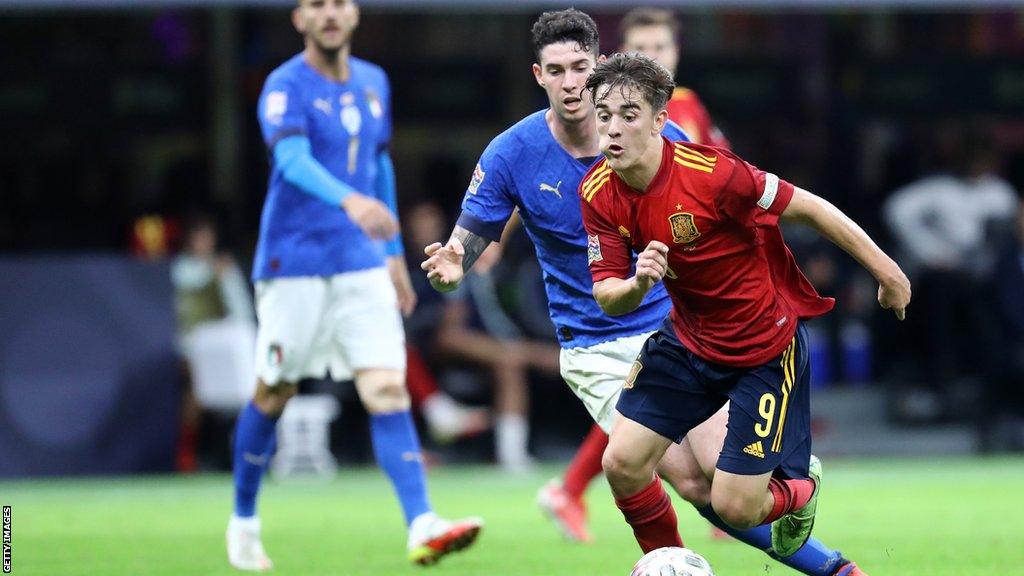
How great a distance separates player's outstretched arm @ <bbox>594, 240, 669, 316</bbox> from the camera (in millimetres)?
5227

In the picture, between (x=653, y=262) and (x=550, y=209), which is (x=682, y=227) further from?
(x=550, y=209)

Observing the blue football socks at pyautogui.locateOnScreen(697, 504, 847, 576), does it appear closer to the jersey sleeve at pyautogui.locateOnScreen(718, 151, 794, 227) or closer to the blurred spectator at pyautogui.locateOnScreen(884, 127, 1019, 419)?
the jersey sleeve at pyautogui.locateOnScreen(718, 151, 794, 227)

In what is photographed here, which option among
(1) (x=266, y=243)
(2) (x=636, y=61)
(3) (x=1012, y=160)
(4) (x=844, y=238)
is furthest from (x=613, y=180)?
(3) (x=1012, y=160)

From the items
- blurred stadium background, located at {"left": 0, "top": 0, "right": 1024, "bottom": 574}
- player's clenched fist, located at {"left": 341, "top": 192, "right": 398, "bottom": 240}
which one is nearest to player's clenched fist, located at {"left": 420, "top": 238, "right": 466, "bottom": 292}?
player's clenched fist, located at {"left": 341, "top": 192, "right": 398, "bottom": 240}

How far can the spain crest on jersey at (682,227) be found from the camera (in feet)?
18.4

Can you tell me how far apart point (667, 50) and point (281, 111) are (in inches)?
75.6

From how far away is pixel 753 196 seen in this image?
559 centimetres

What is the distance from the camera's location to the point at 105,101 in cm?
1540

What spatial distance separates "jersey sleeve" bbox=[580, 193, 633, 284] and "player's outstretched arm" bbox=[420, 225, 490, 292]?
0.54 m

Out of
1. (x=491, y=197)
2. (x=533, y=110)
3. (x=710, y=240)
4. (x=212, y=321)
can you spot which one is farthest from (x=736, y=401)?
(x=533, y=110)

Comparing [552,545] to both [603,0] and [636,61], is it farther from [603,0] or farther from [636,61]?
[603,0]

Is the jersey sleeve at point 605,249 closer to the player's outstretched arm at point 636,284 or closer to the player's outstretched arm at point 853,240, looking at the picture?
the player's outstretched arm at point 636,284

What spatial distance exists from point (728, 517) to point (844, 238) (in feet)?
3.23

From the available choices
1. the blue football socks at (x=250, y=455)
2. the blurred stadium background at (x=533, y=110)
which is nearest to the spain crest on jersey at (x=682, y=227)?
the blue football socks at (x=250, y=455)
